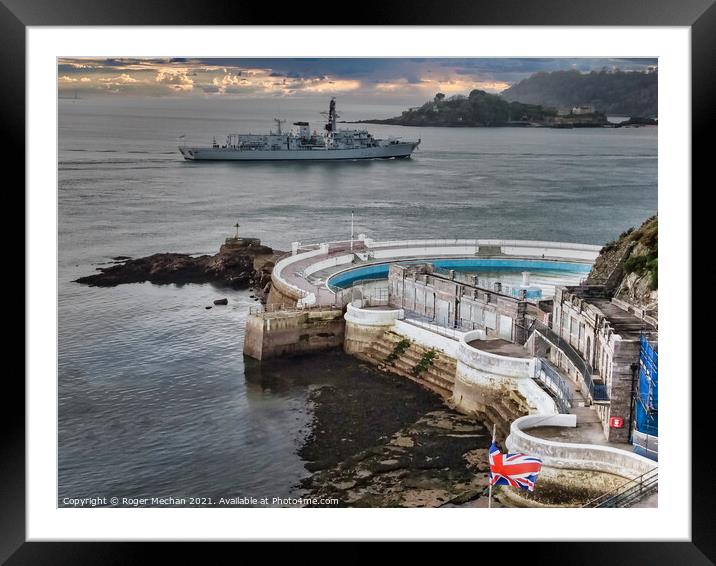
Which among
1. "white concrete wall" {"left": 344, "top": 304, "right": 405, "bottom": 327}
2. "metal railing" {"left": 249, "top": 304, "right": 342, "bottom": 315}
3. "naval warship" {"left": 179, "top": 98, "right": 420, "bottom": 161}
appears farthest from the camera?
"metal railing" {"left": 249, "top": 304, "right": 342, "bottom": 315}

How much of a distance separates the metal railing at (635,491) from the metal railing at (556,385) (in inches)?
86.0

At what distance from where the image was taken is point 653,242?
59.8 feet

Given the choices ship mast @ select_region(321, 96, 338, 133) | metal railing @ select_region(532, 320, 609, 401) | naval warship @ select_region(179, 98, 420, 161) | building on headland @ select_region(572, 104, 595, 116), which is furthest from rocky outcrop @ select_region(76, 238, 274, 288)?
building on headland @ select_region(572, 104, 595, 116)

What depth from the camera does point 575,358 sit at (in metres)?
17.3

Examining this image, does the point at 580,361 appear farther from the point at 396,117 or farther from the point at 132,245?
the point at 132,245

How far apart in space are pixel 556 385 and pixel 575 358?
0.81 meters

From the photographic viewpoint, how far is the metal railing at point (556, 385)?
1591 cm

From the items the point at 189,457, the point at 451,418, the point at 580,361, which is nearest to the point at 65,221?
the point at 189,457

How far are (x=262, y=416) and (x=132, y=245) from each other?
483cm

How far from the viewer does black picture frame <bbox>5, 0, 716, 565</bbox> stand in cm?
1270

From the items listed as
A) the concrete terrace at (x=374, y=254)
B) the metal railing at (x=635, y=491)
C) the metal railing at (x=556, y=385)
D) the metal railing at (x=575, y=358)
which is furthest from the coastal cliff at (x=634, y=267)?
the metal railing at (x=635, y=491)

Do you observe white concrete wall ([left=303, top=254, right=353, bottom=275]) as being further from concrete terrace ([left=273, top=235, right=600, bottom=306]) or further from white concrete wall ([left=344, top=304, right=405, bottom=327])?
white concrete wall ([left=344, top=304, right=405, bottom=327])

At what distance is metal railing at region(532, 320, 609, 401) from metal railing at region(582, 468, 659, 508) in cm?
168
